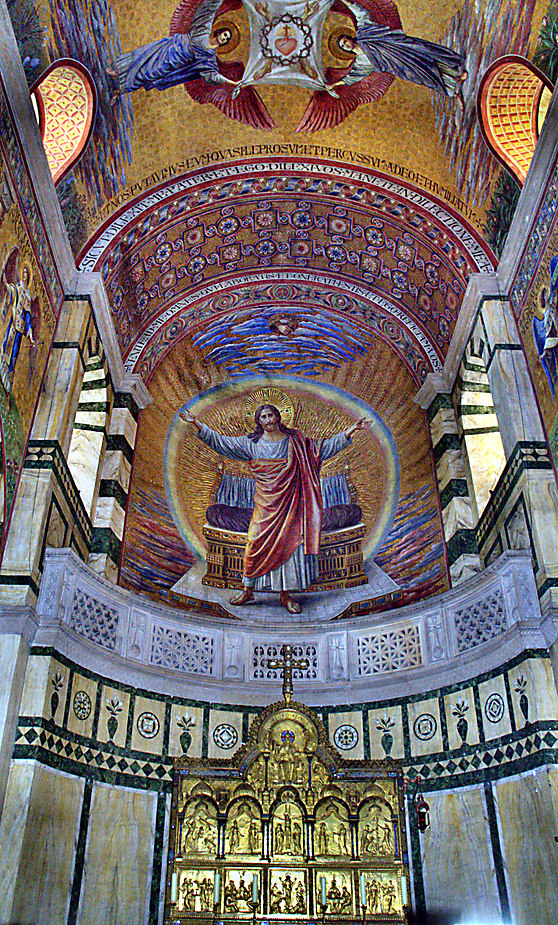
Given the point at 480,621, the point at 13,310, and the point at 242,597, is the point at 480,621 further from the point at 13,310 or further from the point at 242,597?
the point at 13,310

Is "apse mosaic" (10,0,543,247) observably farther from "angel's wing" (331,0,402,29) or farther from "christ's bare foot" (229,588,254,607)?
"christ's bare foot" (229,588,254,607)

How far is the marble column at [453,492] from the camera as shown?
1116 cm

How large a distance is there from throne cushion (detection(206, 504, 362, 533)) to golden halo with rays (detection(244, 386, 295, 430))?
5.55ft

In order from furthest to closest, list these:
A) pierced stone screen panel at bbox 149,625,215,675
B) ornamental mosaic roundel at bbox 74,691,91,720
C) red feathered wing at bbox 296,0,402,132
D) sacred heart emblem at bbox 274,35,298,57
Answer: sacred heart emblem at bbox 274,35,298,57 < red feathered wing at bbox 296,0,402,132 < pierced stone screen panel at bbox 149,625,215,675 < ornamental mosaic roundel at bbox 74,691,91,720

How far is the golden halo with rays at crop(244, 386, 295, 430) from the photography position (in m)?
14.0

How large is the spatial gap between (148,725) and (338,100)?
9.28 meters

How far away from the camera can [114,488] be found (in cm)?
1162

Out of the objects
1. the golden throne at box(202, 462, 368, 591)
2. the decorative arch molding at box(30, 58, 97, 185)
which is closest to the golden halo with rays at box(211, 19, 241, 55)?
the decorative arch molding at box(30, 58, 97, 185)

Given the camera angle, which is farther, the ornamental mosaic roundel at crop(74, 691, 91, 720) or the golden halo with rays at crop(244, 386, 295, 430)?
the golden halo with rays at crop(244, 386, 295, 430)

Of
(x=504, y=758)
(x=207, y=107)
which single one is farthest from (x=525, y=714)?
(x=207, y=107)

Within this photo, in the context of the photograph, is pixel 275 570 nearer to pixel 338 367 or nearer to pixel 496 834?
pixel 338 367

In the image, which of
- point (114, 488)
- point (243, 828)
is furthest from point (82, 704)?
point (114, 488)

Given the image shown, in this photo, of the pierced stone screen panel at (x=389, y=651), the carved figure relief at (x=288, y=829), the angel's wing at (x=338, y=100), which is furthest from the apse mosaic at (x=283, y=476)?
the carved figure relief at (x=288, y=829)

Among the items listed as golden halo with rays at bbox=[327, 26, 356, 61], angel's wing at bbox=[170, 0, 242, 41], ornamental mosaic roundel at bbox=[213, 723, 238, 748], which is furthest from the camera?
golden halo with rays at bbox=[327, 26, 356, 61]
